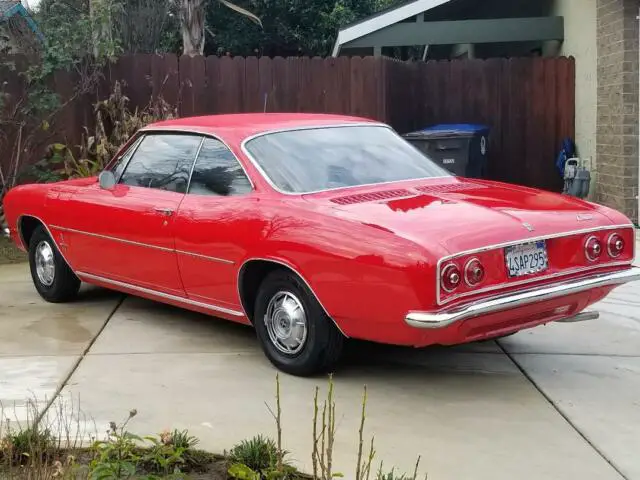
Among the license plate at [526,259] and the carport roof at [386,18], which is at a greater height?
the carport roof at [386,18]

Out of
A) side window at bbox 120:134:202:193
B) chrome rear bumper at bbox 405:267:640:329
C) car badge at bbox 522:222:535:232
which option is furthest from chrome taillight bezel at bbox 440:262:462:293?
side window at bbox 120:134:202:193

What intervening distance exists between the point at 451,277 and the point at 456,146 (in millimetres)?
8093

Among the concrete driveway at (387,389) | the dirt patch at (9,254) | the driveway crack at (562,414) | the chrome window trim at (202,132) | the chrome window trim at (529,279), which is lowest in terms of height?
the driveway crack at (562,414)

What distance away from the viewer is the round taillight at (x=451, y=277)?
474 centimetres

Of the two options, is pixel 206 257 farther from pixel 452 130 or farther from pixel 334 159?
pixel 452 130

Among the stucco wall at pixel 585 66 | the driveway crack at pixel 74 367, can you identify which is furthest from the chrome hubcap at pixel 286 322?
the stucco wall at pixel 585 66

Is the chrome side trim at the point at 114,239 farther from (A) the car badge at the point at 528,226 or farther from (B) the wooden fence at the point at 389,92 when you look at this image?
(B) the wooden fence at the point at 389,92

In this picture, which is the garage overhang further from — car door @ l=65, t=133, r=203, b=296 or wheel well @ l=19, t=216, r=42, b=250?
car door @ l=65, t=133, r=203, b=296

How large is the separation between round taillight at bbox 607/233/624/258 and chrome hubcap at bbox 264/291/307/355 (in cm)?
185

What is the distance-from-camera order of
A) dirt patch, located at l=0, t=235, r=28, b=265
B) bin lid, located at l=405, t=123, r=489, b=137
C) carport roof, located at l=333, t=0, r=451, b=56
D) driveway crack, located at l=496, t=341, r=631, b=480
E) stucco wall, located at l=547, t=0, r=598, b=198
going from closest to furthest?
driveway crack, located at l=496, t=341, r=631, b=480 < dirt patch, located at l=0, t=235, r=28, b=265 < bin lid, located at l=405, t=123, r=489, b=137 < stucco wall, located at l=547, t=0, r=598, b=198 < carport roof, located at l=333, t=0, r=451, b=56

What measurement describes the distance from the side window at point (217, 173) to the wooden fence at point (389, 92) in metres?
6.13

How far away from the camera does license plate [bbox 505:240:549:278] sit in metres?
5.02

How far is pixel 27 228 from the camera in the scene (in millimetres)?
8008

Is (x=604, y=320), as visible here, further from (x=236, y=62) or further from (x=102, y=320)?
(x=236, y=62)
